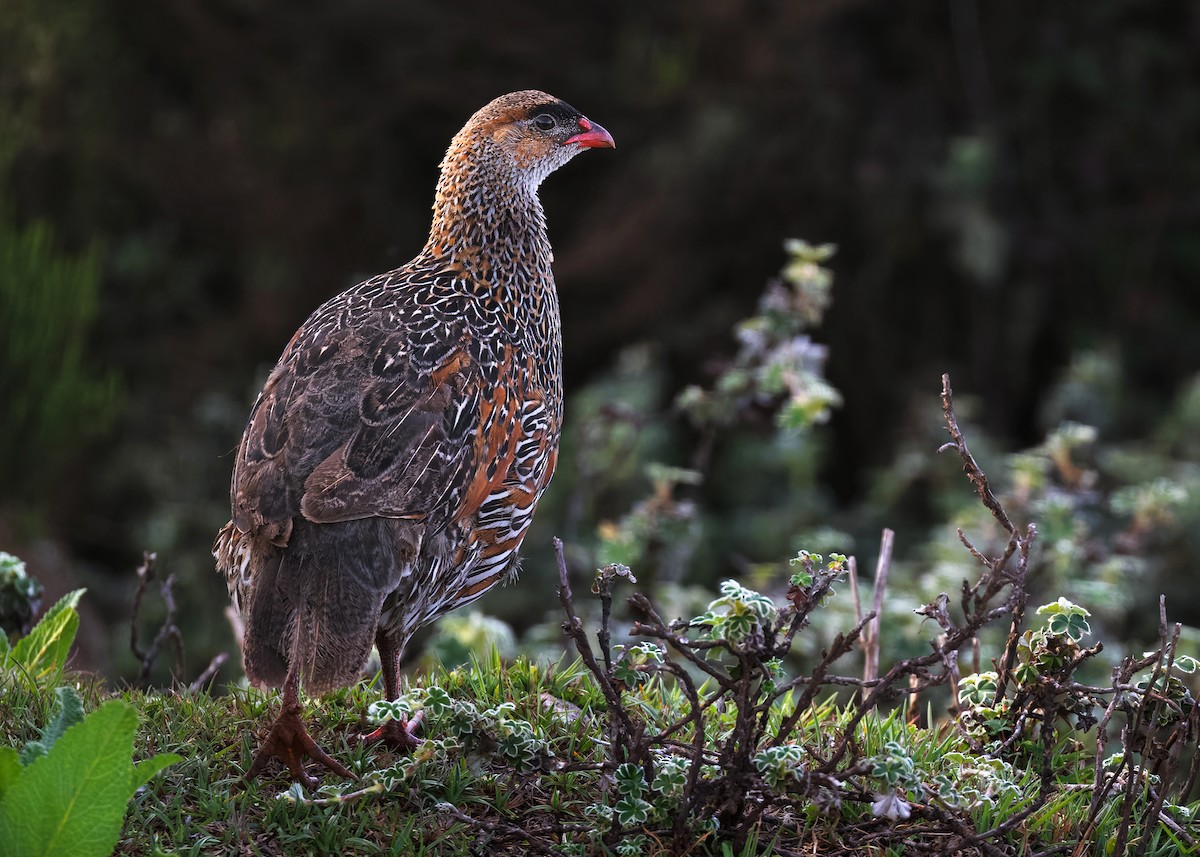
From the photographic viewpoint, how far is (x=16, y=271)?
23.6ft

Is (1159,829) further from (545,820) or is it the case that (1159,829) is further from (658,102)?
(658,102)

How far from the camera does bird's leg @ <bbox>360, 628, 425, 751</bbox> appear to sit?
3.92 metres

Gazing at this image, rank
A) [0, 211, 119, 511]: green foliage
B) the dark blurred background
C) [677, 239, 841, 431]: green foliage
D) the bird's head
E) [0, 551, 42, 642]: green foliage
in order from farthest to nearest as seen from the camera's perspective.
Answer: the dark blurred background, [0, 211, 119, 511]: green foliage, [677, 239, 841, 431]: green foliage, the bird's head, [0, 551, 42, 642]: green foliage

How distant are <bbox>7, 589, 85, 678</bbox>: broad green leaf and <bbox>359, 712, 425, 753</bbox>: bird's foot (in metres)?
1.06

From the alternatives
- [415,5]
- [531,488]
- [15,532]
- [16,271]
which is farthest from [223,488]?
[531,488]

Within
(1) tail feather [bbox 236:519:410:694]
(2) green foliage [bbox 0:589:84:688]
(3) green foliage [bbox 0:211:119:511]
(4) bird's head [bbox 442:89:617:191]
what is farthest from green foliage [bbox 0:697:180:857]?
(3) green foliage [bbox 0:211:119:511]

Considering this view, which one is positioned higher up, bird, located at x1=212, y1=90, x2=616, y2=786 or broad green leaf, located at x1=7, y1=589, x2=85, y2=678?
bird, located at x1=212, y1=90, x2=616, y2=786

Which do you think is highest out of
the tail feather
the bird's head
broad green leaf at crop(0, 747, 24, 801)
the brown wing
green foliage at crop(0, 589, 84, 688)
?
the bird's head

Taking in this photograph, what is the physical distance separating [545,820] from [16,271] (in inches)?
188

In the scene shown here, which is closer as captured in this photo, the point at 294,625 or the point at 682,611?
the point at 294,625

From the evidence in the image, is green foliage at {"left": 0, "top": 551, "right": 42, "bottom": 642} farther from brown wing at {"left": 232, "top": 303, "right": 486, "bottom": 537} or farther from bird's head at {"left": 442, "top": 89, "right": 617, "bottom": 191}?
bird's head at {"left": 442, "top": 89, "right": 617, "bottom": 191}

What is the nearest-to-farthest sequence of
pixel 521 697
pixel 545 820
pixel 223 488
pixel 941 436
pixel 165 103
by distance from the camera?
pixel 545 820, pixel 521 697, pixel 941 436, pixel 223 488, pixel 165 103

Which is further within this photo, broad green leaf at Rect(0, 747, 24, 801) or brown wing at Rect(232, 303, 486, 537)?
brown wing at Rect(232, 303, 486, 537)

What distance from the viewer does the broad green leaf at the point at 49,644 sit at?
14.5 feet
